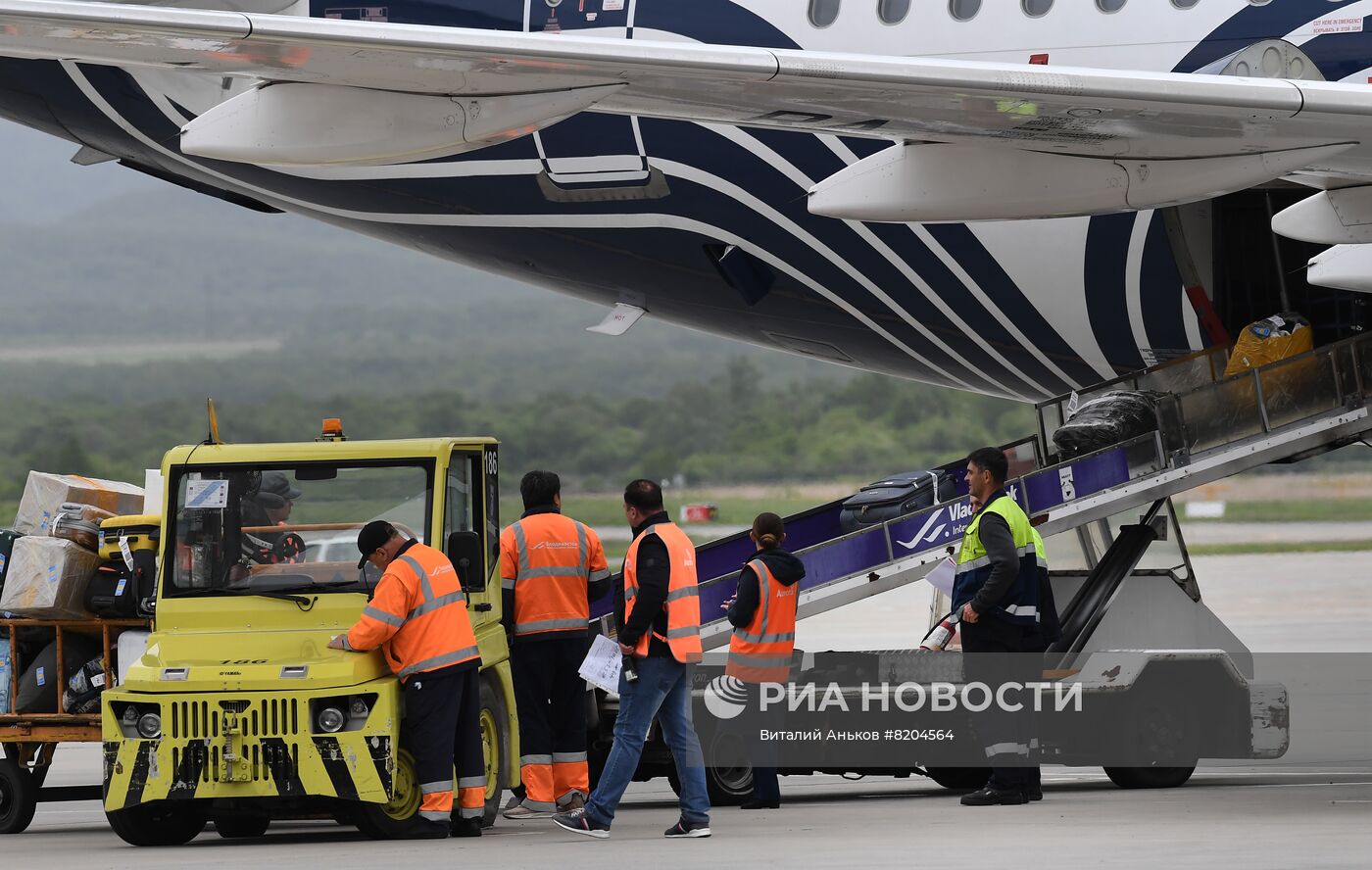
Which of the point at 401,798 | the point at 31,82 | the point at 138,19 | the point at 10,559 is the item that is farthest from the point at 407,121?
the point at 31,82

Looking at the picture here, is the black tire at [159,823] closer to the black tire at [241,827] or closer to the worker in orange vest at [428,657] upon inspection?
the black tire at [241,827]

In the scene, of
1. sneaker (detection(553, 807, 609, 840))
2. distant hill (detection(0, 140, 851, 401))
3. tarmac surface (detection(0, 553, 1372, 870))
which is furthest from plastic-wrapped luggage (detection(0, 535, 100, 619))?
distant hill (detection(0, 140, 851, 401))

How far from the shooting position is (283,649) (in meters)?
8.97

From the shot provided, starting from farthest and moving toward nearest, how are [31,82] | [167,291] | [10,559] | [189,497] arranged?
[167,291] → [31,82] → [10,559] → [189,497]

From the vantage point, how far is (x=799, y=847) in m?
8.27

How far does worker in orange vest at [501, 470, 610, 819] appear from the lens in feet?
31.0

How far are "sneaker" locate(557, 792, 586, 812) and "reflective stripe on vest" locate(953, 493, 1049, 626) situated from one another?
2440mm

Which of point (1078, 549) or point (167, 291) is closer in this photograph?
point (1078, 549)

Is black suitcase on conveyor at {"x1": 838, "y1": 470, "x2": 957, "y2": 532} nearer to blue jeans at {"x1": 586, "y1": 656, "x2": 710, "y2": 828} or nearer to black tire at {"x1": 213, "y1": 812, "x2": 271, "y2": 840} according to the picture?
blue jeans at {"x1": 586, "y1": 656, "x2": 710, "y2": 828}

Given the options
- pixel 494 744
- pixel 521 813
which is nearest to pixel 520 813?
pixel 521 813

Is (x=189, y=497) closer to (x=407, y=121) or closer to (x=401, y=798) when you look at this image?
(x=401, y=798)

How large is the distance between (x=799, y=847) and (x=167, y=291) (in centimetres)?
11673

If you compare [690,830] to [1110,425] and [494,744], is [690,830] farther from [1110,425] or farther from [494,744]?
[1110,425]

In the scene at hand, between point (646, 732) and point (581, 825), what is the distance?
581mm
